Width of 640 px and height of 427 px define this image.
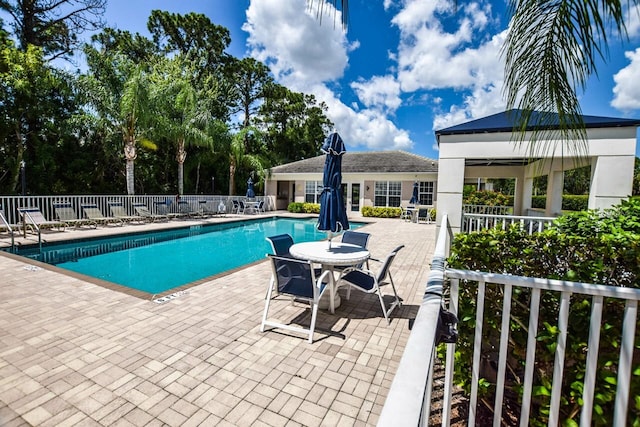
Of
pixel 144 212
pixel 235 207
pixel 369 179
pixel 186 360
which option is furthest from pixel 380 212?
pixel 186 360

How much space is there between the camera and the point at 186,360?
3156mm

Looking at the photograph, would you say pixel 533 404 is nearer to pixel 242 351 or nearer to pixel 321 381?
pixel 321 381

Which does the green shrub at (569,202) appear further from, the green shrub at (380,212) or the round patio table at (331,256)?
the round patio table at (331,256)

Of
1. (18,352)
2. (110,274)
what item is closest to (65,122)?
(110,274)

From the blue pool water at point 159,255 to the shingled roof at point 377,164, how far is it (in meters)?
8.68

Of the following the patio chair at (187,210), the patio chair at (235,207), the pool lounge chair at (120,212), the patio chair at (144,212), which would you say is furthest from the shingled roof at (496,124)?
the patio chair at (235,207)

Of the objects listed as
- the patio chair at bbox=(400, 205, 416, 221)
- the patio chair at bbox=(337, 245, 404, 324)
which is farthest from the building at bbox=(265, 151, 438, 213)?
the patio chair at bbox=(337, 245, 404, 324)

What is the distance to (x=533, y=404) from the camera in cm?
217

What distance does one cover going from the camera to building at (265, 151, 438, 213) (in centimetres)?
1958

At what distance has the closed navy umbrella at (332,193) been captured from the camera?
4770mm

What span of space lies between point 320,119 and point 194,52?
42.7ft

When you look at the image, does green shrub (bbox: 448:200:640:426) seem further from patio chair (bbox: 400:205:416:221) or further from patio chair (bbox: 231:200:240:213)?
patio chair (bbox: 231:200:240:213)

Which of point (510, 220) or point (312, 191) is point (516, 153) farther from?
point (312, 191)

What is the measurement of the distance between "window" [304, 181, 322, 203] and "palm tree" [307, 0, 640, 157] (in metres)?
20.6
